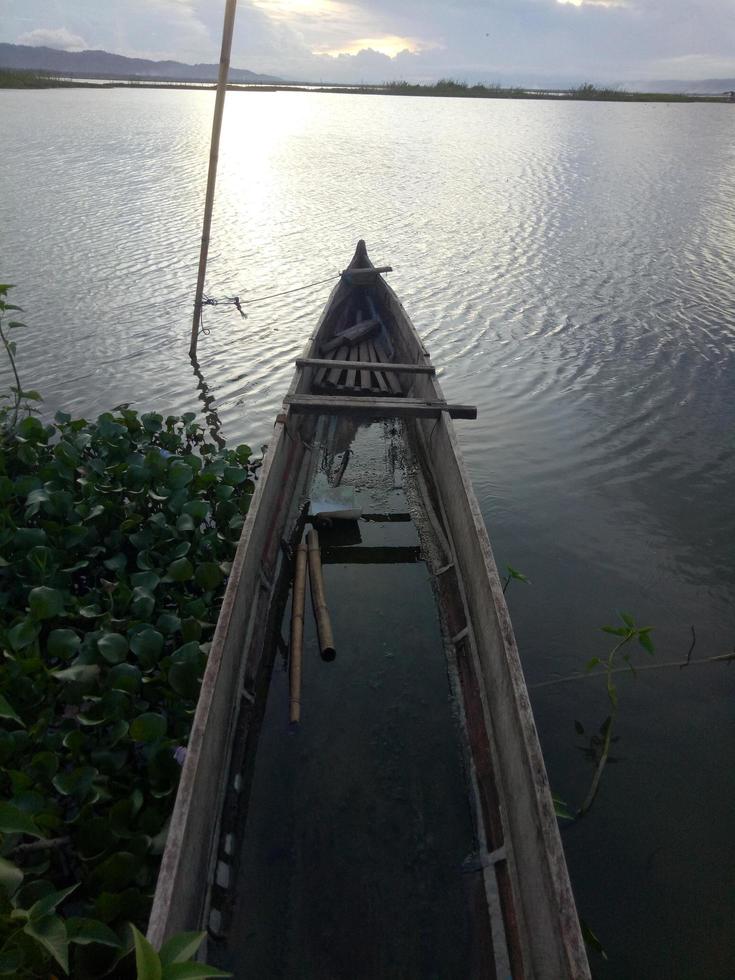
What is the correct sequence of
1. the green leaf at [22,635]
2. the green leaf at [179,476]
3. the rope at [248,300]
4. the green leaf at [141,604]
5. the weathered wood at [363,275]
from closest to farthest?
the green leaf at [22,635]
the green leaf at [141,604]
the green leaf at [179,476]
the weathered wood at [363,275]
the rope at [248,300]

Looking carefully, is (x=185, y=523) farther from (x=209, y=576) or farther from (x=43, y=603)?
(x=43, y=603)

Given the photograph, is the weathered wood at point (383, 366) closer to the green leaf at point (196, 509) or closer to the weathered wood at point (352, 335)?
the weathered wood at point (352, 335)

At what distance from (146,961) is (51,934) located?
2.89 ft

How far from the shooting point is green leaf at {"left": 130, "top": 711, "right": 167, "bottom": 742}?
3.12 m

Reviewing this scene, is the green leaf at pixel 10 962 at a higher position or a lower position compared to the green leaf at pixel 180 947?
lower

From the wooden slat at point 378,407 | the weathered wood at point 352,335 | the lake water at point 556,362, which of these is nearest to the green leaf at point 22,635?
the wooden slat at point 378,407

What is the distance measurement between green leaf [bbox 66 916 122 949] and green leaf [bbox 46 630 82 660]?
1.60 meters

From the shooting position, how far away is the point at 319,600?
14.9 feet

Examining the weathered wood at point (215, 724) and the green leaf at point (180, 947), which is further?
the weathered wood at point (215, 724)

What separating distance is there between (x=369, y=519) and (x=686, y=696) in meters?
2.95

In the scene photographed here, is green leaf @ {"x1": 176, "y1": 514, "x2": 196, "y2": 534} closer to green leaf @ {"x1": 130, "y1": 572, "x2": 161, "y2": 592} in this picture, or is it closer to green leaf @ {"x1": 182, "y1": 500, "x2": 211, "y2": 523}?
green leaf @ {"x1": 182, "y1": 500, "x2": 211, "y2": 523}

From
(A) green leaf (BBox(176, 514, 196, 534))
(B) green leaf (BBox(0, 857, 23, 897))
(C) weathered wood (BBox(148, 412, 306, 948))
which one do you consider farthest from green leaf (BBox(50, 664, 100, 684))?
(A) green leaf (BBox(176, 514, 196, 534))

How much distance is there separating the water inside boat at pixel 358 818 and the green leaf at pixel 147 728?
0.54m

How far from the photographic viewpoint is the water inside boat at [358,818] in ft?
9.11
